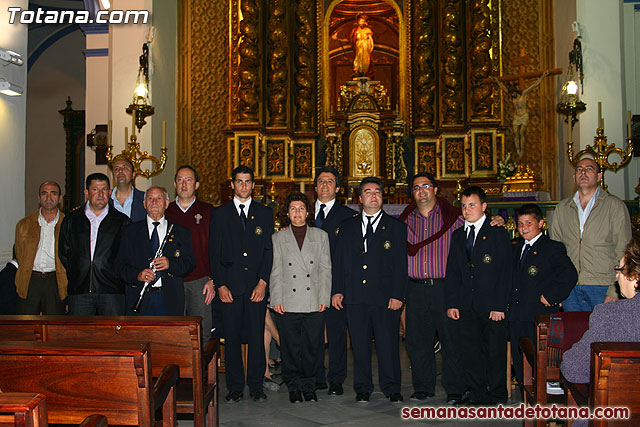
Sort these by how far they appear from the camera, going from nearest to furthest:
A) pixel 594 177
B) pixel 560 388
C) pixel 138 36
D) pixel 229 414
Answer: pixel 560 388, pixel 229 414, pixel 594 177, pixel 138 36

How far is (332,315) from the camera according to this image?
4.90 m

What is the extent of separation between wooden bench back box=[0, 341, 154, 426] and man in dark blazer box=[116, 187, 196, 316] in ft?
6.34

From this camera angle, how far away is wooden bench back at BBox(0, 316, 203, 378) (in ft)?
10.3

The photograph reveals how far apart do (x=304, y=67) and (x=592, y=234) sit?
22.2 feet

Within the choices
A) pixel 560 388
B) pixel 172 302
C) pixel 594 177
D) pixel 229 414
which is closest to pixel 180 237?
pixel 172 302

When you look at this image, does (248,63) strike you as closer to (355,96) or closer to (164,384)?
(355,96)

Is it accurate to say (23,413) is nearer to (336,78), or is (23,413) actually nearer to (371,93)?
(371,93)

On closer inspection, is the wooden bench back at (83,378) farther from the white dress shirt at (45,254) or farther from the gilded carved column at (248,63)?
the gilded carved column at (248,63)

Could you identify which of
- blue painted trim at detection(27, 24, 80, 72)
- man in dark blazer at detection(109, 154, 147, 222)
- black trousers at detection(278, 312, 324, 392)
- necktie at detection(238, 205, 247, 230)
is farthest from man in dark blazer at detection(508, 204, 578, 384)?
blue painted trim at detection(27, 24, 80, 72)

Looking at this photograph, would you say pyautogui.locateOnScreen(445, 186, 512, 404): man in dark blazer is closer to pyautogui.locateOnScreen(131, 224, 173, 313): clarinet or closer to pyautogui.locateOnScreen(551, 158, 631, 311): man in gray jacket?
pyautogui.locateOnScreen(551, 158, 631, 311): man in gray jacket

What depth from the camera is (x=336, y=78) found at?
11172 millimetres

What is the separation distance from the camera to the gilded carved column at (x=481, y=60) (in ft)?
31.8

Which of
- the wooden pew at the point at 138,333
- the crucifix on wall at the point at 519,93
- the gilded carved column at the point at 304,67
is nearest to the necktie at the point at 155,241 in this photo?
the wooden pew at the point at 138,333

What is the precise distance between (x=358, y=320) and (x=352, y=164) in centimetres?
555
